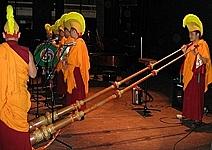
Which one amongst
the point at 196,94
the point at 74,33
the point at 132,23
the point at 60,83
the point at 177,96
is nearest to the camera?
the point at 196,94

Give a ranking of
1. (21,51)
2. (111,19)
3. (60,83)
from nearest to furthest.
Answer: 1. (21,51)
2. (60,83)
3. (111,19)

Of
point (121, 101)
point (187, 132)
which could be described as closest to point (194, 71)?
point (187, 132)

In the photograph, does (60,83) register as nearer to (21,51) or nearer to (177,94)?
(177,94)

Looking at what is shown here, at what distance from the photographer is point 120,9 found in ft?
66.8

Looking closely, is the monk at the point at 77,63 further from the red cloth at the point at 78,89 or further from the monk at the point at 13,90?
the monk at the point at 13,90

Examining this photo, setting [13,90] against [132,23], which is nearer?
[13,90]

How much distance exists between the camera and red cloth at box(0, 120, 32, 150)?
4559mm

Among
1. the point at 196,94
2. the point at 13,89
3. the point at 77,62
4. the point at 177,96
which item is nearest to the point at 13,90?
the point at 13,89

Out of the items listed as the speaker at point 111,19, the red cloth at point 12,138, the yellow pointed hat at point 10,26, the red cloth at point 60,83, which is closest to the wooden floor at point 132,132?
the red cloth at point 60,83

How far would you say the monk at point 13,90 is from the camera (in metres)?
4.41

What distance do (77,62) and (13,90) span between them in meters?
3.39

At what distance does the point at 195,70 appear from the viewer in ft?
24.4

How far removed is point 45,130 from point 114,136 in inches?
89.5

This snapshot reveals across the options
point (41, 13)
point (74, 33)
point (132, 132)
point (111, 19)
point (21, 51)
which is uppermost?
point (41, 13)
